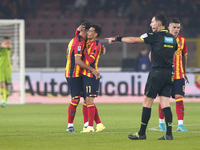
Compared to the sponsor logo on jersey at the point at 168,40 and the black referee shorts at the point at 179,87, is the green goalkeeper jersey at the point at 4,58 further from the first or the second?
the sponsor logo on jersey at the point at 168,40

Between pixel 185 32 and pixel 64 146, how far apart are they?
17.3m

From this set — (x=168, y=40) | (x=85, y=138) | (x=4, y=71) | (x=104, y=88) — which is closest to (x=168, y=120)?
(x=168, y=40)

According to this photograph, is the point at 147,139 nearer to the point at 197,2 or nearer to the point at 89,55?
the point at 89,55

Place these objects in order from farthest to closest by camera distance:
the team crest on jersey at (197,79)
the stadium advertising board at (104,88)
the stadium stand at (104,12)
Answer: the stadium stand at (104,12), the stadium advertising board at (104,88), the team crest on jersey at (197,79)

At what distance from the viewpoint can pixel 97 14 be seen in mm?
23406

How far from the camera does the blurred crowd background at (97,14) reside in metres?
22.0

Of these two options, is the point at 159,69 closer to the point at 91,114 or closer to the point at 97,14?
the point at 91,114

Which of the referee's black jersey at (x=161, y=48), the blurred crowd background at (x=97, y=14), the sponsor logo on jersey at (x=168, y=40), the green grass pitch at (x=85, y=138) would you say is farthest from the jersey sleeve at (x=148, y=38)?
the blurred crowd background at (x=97, y=14)

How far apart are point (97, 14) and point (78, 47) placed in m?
16.3

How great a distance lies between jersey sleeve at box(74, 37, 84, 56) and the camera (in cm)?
732

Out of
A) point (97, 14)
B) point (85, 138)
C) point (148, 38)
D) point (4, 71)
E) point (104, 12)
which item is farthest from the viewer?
point (104, 12)

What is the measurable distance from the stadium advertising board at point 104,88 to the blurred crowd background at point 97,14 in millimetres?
6044

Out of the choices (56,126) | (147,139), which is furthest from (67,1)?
(147,139)

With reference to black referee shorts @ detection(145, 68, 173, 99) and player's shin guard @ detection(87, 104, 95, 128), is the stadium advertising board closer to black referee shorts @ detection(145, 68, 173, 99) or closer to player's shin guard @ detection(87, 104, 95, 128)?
player's shin guard @ detection(87, 104, 95, 128)
